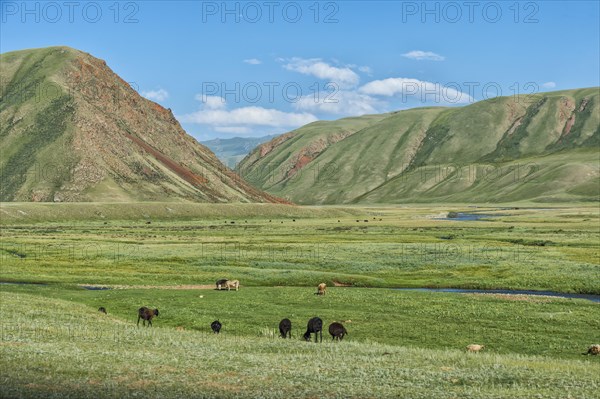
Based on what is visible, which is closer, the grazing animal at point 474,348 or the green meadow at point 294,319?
the green meadow at point 294,319

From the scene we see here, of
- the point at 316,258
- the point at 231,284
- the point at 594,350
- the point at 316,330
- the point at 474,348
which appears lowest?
the point at 594,350

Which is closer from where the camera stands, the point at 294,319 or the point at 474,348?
the point at 474,348

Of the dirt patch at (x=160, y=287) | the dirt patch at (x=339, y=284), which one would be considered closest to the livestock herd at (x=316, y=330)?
the dirt patch at (x=160, y=287)

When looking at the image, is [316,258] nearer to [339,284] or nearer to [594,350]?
[339,284]

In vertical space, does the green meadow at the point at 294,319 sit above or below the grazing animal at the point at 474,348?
above

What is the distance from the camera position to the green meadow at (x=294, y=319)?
21188 millimetres

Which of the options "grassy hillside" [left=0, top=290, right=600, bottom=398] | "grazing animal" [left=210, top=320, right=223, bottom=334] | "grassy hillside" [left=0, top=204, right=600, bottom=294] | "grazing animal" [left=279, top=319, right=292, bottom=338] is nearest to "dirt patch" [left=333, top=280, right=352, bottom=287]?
"grassy hillside" [left=0, top=204, right=600, bottom=294]

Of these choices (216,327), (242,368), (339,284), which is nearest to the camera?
(242,368)

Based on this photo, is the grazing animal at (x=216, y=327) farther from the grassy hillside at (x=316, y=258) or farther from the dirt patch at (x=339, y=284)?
the dirt patch at (x=339, y=284)

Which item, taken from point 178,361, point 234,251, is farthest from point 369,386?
point 234,251

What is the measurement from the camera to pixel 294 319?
42469 mm

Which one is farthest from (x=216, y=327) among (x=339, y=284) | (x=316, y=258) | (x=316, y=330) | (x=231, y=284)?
(x=316, y=258)

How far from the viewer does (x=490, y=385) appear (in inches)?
858

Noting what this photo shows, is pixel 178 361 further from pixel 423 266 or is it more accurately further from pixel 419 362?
pixel 423 266
